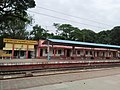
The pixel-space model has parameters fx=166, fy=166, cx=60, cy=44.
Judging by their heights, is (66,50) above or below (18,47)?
below

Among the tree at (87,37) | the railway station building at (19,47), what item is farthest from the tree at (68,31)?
the railway station building at (19,47)

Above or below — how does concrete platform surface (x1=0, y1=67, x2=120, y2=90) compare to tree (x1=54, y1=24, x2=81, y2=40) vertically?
below

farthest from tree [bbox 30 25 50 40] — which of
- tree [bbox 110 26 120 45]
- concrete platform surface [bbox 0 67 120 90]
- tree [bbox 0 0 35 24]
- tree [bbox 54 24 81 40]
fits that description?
concrete platform surface [bbox 0 67 120 90]

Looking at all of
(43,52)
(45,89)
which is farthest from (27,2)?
(43,52)

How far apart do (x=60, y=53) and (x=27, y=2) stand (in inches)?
1006

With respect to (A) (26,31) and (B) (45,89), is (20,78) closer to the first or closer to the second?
(B) (45,89)

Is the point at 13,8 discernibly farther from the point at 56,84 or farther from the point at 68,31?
the point at 68,31

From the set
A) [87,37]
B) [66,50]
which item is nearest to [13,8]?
[66,50]

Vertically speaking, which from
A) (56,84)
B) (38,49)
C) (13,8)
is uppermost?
(13,8)

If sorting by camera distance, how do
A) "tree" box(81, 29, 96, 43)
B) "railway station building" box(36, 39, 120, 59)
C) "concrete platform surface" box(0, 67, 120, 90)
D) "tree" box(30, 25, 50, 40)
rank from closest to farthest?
"concrete platform surface" box(0, 67, 120, 90) → "railway station building" box(36, 39, 120, 59) → "tree" box(30, 25, 50, 40) → "tree" box(81, 29, 96, 43)

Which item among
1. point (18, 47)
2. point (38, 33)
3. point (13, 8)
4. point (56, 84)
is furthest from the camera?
point (38, 33)

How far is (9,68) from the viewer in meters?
17.4

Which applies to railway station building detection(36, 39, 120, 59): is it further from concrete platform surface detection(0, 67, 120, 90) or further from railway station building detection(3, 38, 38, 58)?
concrete platform surface detection(0, 67, 120, 90)

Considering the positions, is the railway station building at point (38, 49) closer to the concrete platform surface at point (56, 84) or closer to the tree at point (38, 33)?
the tree at point (38, 33)
